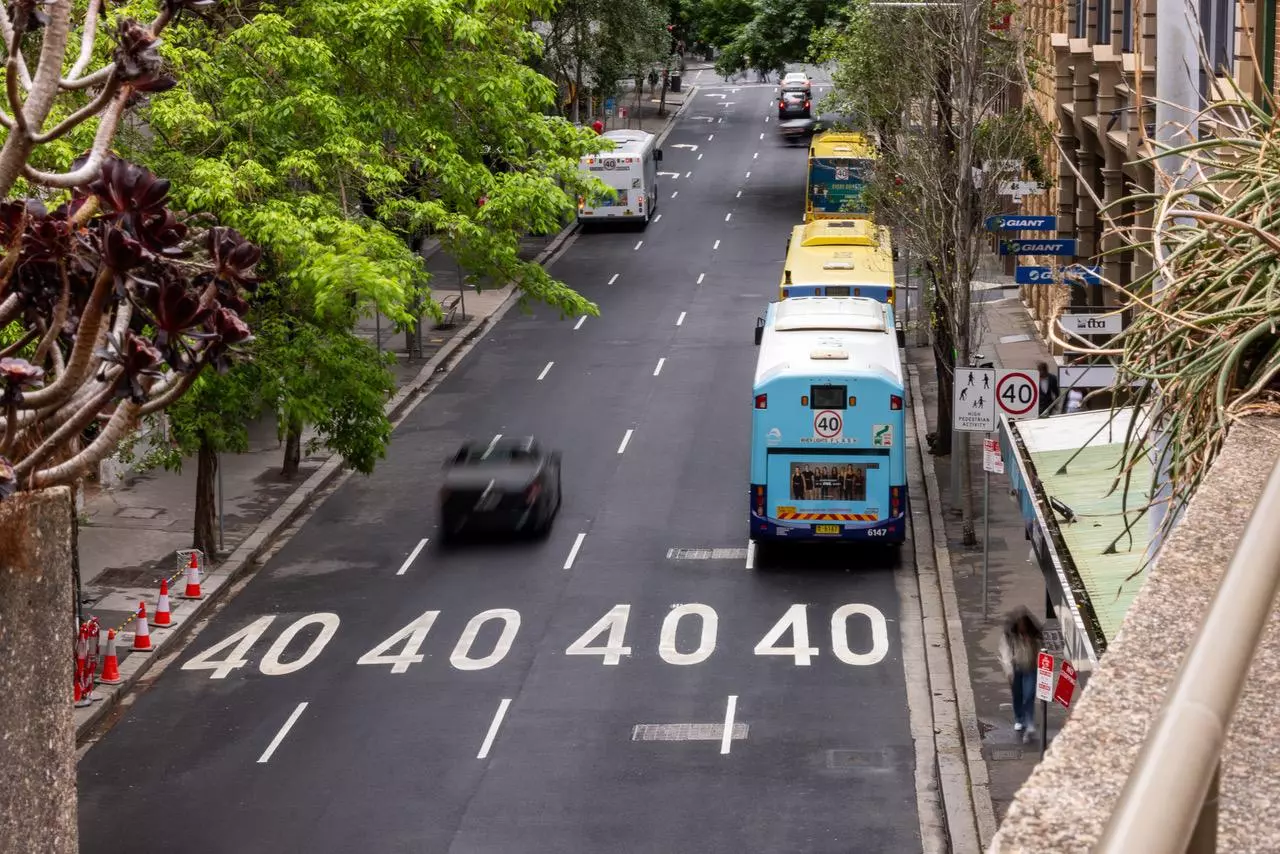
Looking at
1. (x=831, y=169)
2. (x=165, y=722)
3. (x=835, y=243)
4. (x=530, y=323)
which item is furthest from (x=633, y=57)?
(x=165, y=722)

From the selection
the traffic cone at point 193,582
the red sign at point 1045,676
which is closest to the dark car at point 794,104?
the traffic cone at point 193,582

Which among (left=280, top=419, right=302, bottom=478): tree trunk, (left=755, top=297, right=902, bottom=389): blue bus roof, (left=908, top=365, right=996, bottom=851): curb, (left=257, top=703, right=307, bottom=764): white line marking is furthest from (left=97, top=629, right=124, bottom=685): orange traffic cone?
(left=908, top=365, right=996, bottom=851): curb

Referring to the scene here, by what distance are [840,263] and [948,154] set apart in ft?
24.0

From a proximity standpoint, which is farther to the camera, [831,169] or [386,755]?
[831,169]

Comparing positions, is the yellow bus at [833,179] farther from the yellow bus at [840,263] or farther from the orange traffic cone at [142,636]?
the orange traffic cone at [142,636]

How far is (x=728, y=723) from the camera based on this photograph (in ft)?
68.5

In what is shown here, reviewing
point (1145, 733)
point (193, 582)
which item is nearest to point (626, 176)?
point (193, 582)

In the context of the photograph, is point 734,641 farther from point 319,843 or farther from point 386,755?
point 319,843

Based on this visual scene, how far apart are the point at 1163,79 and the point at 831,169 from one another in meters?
42.2

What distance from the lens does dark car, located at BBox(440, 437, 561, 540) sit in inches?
1142

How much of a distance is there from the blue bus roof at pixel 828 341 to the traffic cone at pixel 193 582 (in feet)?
30.4

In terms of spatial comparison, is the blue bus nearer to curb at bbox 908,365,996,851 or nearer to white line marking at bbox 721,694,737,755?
curb at bbox 908,365,996,851

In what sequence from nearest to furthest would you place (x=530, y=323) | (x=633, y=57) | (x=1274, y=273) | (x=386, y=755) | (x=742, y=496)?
1. (x=1274, y=273)
2. (x=386, y=755)
3. (x=742, y=496)
4. (x=530, y=323)
5. (x=633, y=57)

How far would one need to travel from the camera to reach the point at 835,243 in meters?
40.7
